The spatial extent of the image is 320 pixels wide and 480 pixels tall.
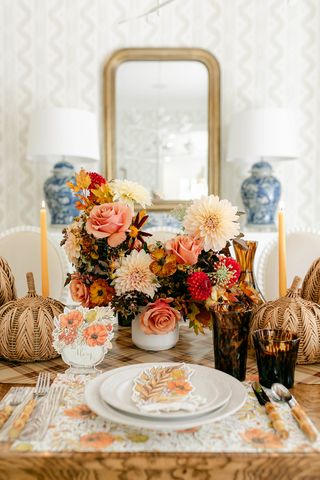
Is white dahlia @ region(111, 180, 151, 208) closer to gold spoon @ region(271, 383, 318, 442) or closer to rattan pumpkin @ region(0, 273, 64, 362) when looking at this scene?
rattan pumpkin @ region(0, 273, 64, 362)

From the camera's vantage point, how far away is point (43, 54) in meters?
2.99

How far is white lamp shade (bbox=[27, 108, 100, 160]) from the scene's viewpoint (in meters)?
2.54

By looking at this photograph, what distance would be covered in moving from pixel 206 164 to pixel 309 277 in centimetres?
204

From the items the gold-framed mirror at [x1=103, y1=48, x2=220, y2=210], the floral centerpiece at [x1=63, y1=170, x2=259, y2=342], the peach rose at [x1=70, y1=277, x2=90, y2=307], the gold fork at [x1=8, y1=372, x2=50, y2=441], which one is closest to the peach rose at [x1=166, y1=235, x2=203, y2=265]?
the floral centerpiece at [x1=63, y1=170, x2=259, y2=342]

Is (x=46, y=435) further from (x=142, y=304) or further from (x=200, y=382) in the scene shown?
(x=142, y=304)

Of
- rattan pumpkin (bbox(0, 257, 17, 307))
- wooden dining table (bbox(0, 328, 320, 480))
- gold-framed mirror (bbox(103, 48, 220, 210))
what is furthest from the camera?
gold-framed mirror (bbox(103, 48, 220, 210))

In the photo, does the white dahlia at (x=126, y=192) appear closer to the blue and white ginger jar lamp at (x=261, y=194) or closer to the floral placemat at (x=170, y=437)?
the floral placemat at (x=170, y=437)

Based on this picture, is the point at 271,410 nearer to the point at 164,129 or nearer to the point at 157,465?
the point at 157,465

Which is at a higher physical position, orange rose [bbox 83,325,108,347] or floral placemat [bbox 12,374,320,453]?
orange rose [bbox 83,325,108,347]

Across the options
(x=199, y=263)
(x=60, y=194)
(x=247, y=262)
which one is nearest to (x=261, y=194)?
(x=60, y=194)

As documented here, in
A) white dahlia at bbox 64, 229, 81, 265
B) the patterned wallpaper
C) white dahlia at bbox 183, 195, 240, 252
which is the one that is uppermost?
the patterned wallpaper

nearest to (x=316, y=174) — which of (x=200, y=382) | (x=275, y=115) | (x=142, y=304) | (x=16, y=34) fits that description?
(x=275, y=115)

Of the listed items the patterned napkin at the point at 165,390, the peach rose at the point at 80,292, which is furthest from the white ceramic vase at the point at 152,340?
the patterned napkin at the point at 165,390

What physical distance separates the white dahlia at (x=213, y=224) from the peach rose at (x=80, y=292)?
259mm
